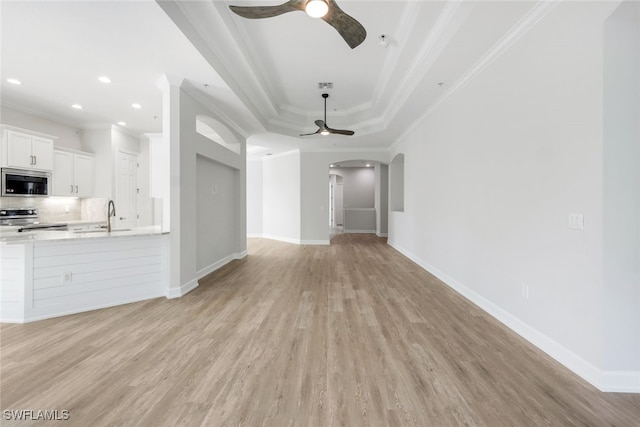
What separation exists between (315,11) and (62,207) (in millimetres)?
6837

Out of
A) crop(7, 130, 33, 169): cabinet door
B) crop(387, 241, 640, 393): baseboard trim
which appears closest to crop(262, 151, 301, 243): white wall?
crop(7, 130, 33, 169): cabinet door

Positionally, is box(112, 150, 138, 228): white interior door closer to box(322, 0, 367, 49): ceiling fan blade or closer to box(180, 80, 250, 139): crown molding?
box(180, 80, 250, 139): crown molding

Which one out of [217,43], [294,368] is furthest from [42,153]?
[294,368]

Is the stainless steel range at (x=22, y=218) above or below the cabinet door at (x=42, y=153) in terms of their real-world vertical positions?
below

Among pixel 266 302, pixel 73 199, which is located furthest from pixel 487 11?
pixel 73 199

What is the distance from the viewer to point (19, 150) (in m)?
4.62

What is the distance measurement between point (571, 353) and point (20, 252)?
525cm

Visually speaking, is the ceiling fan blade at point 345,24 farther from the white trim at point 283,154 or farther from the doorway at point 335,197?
the doorway at point 335,197

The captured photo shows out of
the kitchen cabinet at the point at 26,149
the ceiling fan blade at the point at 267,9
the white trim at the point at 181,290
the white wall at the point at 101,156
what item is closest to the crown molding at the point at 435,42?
the ceiling fan blade at the point at 267,9

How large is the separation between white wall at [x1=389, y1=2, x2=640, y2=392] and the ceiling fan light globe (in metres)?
1.83

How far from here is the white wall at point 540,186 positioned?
1.91 metres

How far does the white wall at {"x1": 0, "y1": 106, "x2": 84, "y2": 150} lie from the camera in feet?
15.4

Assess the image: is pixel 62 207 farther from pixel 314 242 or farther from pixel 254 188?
Result: pixel 314 242

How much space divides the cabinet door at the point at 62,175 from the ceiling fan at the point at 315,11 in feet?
18.6
